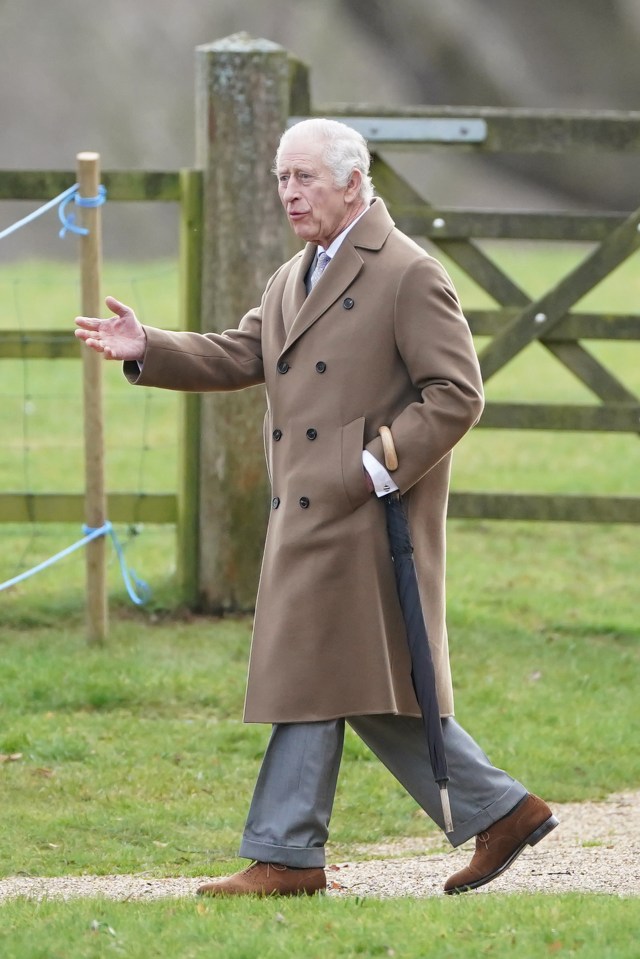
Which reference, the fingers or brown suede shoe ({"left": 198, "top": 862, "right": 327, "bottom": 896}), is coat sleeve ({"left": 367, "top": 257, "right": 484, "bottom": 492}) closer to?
the fingers

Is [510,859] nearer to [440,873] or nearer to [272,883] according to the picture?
[440,873]

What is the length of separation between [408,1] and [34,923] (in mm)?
31168

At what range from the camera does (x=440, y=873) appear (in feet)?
16.2

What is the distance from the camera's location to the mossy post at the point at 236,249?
742 centimetres

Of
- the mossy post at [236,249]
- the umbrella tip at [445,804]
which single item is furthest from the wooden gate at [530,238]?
the umbrella tip at [445,804]

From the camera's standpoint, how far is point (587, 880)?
15.4 ft

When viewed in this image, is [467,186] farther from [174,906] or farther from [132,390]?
[174,906]

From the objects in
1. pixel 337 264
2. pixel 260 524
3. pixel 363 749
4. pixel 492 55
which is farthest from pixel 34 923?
pixel 492 55

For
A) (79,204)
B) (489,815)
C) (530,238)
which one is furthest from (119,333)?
(530,238)

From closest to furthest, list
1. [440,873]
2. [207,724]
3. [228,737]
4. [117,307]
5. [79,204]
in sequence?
1. [117,307]
2. [440,873]
3. [228,737]
4. [207,724]
5. [79,204]

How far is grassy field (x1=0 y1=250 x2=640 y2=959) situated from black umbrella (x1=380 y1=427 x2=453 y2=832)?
1.34 feet

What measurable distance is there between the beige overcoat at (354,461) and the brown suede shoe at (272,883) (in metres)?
0.40

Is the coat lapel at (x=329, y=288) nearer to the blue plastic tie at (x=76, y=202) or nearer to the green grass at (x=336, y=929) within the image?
the green grass at (x=336, y=929)

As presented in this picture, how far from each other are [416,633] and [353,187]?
1.23 m
